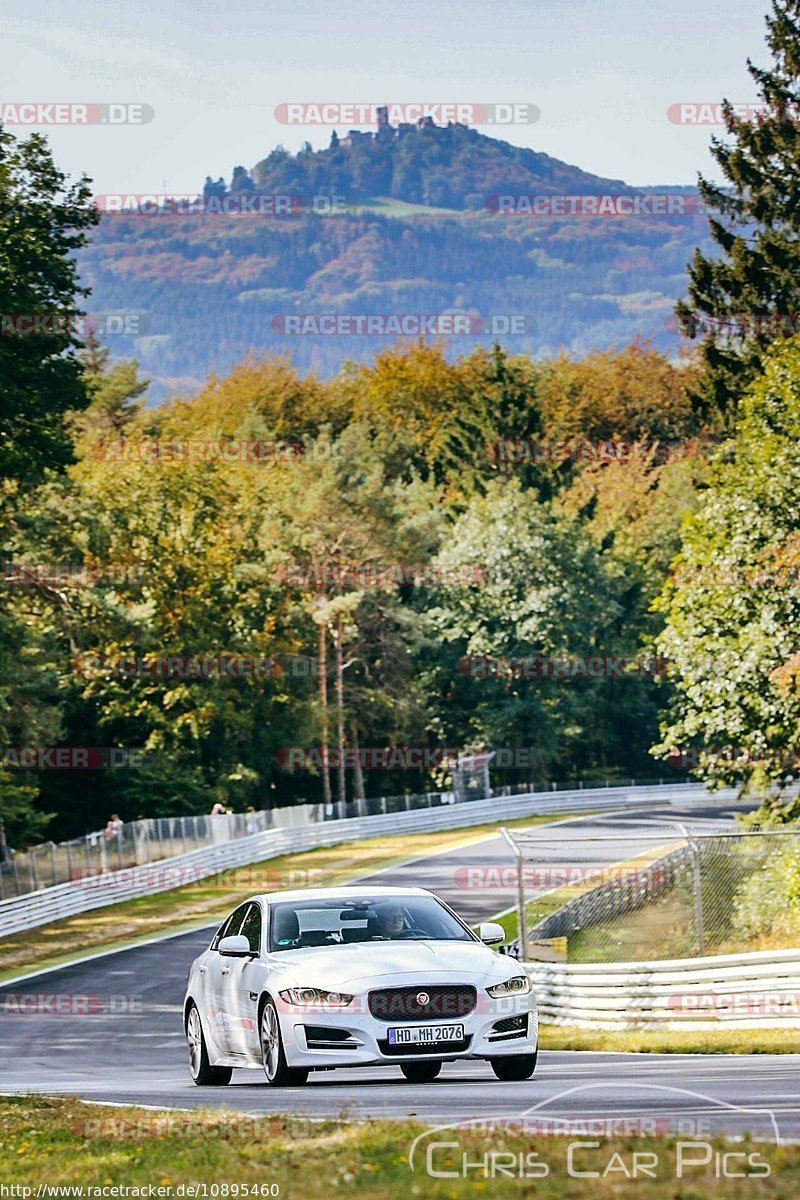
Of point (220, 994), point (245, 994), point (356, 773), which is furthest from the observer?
point (356, 773)

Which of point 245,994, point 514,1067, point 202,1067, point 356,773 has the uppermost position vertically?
point 245,994

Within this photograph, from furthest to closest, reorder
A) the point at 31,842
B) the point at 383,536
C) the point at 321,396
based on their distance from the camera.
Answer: the point at 321,396, the point at 383,536, the point at 31,842

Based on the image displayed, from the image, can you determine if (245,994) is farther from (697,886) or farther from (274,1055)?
(697,886)

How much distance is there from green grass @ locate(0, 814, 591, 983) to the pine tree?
56.8 feet

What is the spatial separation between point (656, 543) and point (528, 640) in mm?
13513

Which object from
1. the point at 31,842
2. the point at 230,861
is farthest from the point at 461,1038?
the point at 31,842

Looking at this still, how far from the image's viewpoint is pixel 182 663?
6900cm

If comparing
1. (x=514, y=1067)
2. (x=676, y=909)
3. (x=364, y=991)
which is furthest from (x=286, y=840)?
(x=364, y=991)

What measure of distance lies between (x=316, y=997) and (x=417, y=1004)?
688 millimetres

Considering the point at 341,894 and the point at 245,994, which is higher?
the point at 341,894

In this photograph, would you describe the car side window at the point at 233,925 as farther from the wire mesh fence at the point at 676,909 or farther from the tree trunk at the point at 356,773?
the tree trunk at the point at 356,773

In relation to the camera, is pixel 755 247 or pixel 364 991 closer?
pixel 364 991

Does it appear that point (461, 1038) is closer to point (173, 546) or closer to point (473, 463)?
point (173, 546)

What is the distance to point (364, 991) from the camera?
12039 mm
